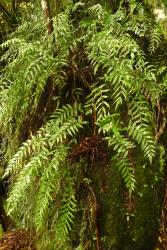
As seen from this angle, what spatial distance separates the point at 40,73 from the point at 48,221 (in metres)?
1.37

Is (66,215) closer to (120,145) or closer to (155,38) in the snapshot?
(120,145)

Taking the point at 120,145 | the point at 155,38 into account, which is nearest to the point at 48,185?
the point at 120,145

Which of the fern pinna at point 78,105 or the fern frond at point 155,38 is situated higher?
the fern frond at point 155,38

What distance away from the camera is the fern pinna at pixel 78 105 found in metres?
3.08

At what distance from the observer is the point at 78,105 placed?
3.46m

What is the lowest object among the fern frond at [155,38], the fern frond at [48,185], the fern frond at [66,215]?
the fern frond at [66,215]

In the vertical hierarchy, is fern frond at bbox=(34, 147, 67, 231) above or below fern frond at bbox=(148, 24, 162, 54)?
below

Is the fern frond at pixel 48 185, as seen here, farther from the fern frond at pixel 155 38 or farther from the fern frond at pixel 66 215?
the fern frond at pixel 155 38

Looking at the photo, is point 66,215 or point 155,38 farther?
point 155,38

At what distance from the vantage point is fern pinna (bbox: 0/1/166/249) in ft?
10.1

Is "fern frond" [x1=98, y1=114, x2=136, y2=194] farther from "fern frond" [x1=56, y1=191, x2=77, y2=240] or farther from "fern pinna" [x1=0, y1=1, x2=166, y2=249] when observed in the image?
"fern frond" [x1=56, y1=191, x2=77, y2=240]

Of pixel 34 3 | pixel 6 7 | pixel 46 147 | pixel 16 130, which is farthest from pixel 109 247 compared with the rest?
pixel 6 7

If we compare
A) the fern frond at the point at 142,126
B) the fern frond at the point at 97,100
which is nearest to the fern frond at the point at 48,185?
the fern frond at the point at 97,100

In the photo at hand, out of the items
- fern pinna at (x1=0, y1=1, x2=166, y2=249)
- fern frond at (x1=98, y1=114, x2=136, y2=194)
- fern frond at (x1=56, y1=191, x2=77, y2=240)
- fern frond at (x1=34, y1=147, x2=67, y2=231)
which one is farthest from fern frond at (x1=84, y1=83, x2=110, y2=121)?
fern frond at (x1=56, y1=191, x2=77, y2=240)
